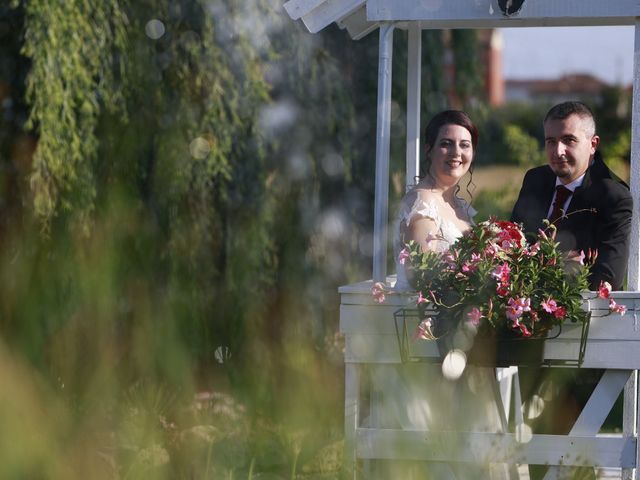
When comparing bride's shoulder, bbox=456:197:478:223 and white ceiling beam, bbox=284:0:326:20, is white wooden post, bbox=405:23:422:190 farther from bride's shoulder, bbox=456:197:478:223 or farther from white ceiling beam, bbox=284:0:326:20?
white ceiling beam, bbox=284:0:326:20

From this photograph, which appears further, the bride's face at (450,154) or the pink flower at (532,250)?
the bride's face at (450,154)

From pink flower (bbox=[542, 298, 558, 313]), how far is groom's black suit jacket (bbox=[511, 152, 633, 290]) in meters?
0.37

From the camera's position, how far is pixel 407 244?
12.8ft

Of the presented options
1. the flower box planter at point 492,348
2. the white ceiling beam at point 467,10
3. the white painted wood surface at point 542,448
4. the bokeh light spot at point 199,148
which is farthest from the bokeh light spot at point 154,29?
the white painted wood surface at point 542,448

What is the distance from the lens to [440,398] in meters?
3.97

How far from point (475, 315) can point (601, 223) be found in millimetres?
703

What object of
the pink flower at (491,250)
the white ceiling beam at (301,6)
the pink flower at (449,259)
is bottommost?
the pink flower at (449,259)

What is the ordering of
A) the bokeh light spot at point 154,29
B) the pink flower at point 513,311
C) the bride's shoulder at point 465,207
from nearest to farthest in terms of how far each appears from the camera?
1. the pink flower at point 513,311
2. the bride's shoulder at point 465,207
3. the bokeh light spot at point 154,29

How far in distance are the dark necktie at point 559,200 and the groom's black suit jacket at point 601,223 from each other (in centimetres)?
4

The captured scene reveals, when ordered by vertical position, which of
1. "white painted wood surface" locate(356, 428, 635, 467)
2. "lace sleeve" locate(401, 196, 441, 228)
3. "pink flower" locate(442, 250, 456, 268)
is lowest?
"white painted wood surface" locate(356, 428, 635, 467)

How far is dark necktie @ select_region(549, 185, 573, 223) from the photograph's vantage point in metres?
4.22

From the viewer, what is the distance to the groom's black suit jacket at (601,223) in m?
4.05

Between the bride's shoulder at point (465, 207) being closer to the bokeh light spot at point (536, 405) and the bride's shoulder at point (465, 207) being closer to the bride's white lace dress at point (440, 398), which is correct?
the bride's white lace dress at point (440, 398)

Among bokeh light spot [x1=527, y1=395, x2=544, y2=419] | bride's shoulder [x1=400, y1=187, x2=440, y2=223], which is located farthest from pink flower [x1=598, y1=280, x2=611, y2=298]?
bokeh light spot [x1=527, y1=395, x2=544, y2=419]
